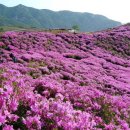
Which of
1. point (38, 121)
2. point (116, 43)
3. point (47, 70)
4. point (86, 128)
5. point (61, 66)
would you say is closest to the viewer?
point (38, 121)

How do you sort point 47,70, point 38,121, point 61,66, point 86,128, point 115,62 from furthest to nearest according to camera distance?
point 115,62 < point 61,66 < point 47,70 < point 86,128 < point 38,121

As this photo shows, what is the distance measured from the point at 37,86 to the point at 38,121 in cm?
714

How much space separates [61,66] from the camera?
89.5 ft

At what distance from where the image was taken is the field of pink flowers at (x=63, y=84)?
29.5ft

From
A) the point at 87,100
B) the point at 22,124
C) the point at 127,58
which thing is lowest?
the point at 127,58

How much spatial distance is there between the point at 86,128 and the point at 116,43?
44.8 m

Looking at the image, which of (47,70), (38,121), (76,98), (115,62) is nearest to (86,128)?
(38,121)

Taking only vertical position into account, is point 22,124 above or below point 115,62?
above

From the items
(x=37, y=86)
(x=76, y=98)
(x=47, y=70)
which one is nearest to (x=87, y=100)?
(x=76, y=98)

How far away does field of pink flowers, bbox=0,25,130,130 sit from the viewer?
9.00 m

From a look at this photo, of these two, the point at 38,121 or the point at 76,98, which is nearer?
the point at 38,121

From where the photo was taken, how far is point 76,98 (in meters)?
15.4

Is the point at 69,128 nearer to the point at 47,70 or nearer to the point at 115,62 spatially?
the point at 47,70

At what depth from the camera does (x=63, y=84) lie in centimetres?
1878
